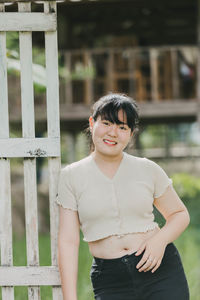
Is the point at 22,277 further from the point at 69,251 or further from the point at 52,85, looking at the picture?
the point at 52,85

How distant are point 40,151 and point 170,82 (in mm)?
8390

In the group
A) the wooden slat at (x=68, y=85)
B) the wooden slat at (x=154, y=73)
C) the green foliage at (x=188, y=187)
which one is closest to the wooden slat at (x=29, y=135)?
the green foliage at (x=188, y=187)

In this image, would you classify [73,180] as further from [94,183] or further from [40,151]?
[40,151]

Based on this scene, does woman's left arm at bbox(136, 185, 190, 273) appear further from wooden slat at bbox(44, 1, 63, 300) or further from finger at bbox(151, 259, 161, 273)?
wooden slat at bbox(44, 1, 63, 300)

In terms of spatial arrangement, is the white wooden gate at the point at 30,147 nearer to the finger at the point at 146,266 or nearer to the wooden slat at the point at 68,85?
the finger at the point at 146,266

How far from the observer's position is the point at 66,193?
233cm

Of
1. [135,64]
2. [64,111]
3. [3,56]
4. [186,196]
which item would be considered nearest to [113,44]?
[135,64]

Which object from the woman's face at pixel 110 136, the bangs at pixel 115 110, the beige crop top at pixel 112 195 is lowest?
the beige crop top at pixel 112 195

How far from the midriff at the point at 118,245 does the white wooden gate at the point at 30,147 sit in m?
0.38

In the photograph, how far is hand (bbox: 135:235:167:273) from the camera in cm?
223

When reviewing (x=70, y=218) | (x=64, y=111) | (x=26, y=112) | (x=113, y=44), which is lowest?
(x=70, y=218)

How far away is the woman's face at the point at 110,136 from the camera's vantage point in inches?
90.6

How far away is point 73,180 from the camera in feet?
7.61

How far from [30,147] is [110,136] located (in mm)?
506
